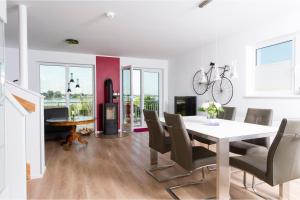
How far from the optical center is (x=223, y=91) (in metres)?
4.38

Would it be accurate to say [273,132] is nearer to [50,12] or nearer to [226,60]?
[226,60]

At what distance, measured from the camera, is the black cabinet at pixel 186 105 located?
518 cm

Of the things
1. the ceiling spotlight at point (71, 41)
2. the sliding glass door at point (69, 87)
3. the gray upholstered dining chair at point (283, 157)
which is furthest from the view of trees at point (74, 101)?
the gray upholstered dining chair at point (283, 157)

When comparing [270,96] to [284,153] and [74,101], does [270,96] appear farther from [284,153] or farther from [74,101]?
[74,101]

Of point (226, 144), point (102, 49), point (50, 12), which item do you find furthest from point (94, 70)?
point (226, 144)

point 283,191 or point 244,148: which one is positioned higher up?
point 244,148

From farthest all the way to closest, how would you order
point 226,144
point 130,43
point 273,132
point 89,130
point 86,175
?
1. point 89,130
2. point 130,43
3. point 86,175
4. point 273,132
5. point 226,144

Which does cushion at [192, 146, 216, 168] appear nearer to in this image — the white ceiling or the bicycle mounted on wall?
the white ceiling

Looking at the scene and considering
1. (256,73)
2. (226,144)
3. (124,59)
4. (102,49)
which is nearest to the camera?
(226,144)

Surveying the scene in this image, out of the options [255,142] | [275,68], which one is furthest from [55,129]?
[275,68]

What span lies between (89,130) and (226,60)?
13.6 feet

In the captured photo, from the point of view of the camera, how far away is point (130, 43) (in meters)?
4.58

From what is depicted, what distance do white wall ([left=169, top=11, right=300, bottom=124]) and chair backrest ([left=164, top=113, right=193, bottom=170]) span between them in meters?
2.16

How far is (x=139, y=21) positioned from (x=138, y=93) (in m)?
3.29
